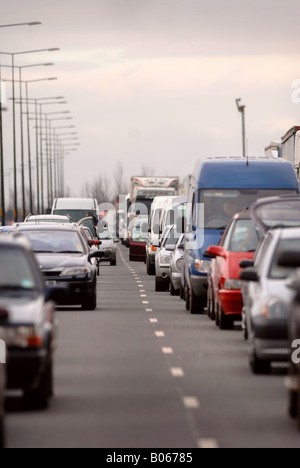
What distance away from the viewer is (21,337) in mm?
11859

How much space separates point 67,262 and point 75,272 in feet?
0.78

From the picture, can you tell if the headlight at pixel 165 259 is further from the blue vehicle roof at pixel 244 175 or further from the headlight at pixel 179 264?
the blue vehicle roof at pixel 244 175

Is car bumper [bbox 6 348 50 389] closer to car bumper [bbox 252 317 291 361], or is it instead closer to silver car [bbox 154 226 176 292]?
car bumper [bbox 252 317 291 361]

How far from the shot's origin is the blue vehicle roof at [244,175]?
91.1 feet

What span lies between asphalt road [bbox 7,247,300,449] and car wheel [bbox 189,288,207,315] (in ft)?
9.73

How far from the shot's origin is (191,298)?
86.0 feet

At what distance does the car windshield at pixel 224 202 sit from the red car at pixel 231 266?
3.44 m

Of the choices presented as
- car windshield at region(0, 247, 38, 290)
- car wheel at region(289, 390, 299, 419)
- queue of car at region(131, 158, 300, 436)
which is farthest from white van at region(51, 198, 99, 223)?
car wheel at region(289, 390, 299, 419)

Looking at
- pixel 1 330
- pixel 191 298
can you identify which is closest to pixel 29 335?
pixel 1 330

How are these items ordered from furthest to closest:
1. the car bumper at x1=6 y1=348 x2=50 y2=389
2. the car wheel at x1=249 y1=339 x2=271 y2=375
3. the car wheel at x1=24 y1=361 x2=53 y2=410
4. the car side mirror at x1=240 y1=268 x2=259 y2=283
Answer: the car side mirror at x1=240 y1=268 x2=259 y2=283 → the car wheel at x1=249 y1=339 x2=271 y2=375 → the car wheel at x1=24 y1=361 x2=53 y2=410 → the car bumper at x1=6 y1=348 x2=50 y2=389

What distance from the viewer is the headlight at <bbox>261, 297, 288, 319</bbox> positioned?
15.0 metres

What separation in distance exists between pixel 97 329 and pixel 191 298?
451 centimetres
